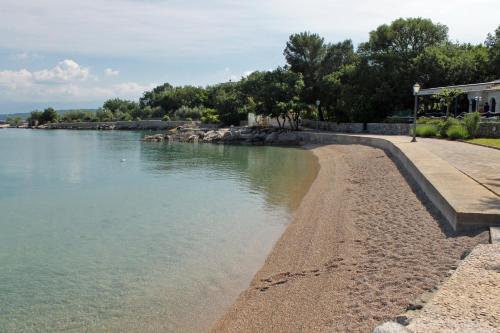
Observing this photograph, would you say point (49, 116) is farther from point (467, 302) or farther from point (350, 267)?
point (467, 302)

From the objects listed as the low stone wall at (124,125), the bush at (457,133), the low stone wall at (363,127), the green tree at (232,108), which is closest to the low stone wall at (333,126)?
the low stone wall at (363,127)

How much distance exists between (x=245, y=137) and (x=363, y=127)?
54.6 ft

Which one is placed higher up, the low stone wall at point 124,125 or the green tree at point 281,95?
the green tree at point 281,95

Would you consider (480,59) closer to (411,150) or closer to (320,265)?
(411,150)

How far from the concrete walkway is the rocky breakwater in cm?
2587

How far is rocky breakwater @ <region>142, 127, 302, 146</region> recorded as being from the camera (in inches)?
2119

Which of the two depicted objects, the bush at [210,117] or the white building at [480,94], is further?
the bush at [210,117]

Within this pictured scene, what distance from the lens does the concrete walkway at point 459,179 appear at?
10.1 m

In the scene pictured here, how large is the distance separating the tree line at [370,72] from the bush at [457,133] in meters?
15.1

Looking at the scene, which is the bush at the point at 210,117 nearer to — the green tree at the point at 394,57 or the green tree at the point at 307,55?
the green tree at the point at 307,55

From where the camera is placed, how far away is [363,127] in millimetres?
46938

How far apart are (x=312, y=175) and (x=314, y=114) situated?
35824 millimetres

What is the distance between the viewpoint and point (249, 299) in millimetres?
9297

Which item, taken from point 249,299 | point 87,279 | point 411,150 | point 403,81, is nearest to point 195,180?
point 411,150
